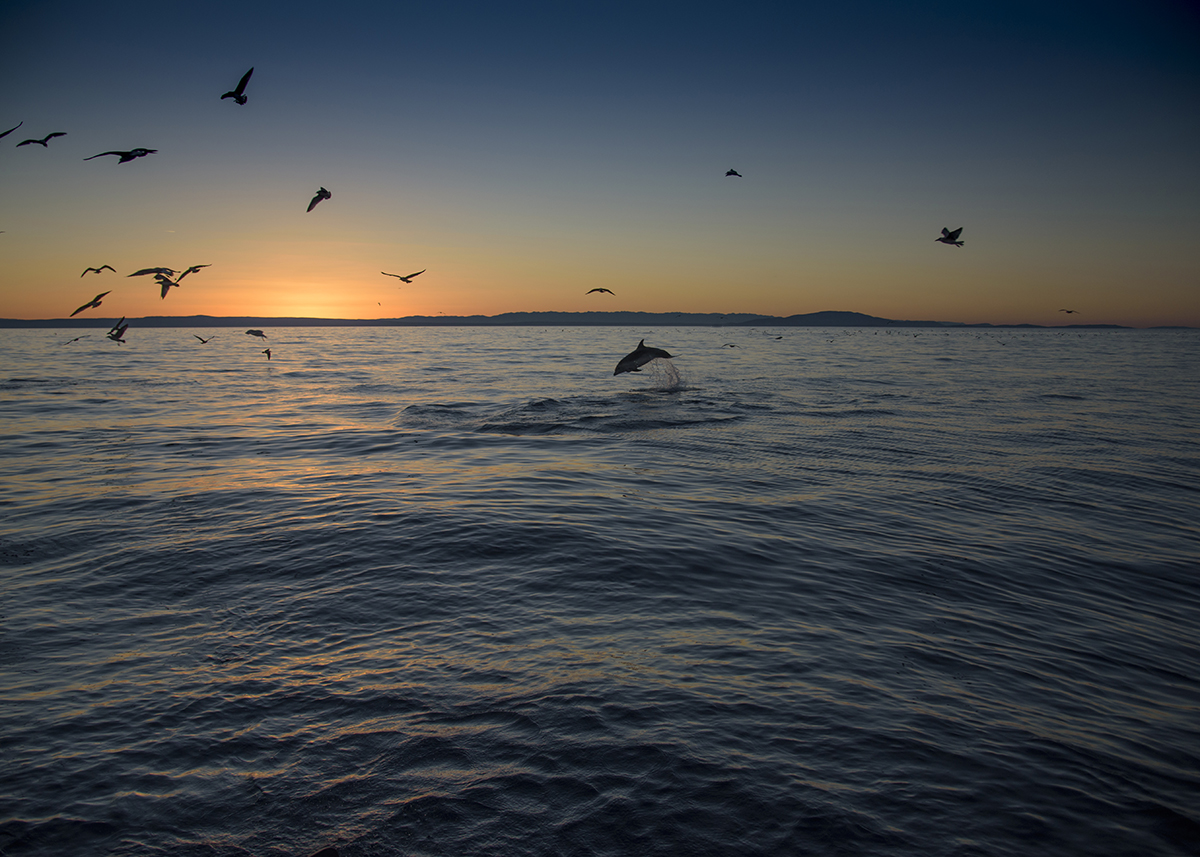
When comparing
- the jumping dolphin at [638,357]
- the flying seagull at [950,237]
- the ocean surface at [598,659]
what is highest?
the flying seagull at [950,237]

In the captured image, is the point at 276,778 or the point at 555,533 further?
the point at 555,533

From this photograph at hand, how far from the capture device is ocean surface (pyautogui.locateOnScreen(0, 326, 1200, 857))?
412 centimetres

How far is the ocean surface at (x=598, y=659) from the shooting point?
13.5 feet

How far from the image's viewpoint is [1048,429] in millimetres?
21312

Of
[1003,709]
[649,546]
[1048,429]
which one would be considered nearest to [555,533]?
[649,546]

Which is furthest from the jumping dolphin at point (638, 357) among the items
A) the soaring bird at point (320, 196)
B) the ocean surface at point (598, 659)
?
the soaring bird at point (320, 196)

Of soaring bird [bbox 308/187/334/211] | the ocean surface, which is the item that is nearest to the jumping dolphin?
the ocean surface

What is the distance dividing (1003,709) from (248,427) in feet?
74.3

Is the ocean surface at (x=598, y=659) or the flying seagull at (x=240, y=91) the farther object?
the flying seagull at (x=240, y=91)

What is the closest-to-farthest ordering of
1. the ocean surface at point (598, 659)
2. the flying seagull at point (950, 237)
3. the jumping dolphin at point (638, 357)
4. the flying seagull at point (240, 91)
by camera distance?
the ocean surface at point (598, 659), the flying seagull at point (240, 91), the flying seagull at point (950, 237), the jumping dolphin at point (638, 357)

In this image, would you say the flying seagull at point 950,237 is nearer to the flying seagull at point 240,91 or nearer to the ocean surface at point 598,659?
the ocean surface at point 598,659

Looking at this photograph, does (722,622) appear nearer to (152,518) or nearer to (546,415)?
(152,518)

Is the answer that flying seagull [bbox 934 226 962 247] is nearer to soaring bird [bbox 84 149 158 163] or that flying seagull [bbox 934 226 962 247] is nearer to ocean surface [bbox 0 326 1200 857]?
ocean surface [bbox 0 326 1200 857]

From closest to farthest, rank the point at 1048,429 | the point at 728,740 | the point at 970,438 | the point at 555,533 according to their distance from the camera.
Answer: the point at 728,740 → the point at 555,533 → the point at 970,438 → the point at 1048,429
